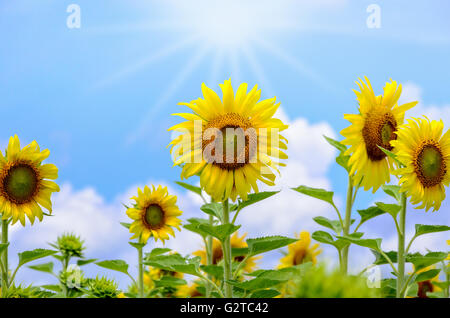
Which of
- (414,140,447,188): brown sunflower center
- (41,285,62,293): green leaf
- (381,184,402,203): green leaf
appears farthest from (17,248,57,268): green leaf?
(414,140,447,188): brown sunflower center

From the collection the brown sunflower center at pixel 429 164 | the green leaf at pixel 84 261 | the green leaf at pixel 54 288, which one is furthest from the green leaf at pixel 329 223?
the green leaf at pixel 54 288

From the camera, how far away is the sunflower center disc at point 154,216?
153 inches

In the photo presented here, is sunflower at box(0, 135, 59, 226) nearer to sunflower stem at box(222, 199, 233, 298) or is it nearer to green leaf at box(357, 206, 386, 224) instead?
sunflower stem at box(222, 199, 233, 298)

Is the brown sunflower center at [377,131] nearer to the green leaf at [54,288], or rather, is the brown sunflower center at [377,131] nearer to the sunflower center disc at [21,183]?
the sunflower center disc at [21,183]

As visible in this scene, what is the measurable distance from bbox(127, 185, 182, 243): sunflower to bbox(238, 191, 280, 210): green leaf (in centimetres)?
146

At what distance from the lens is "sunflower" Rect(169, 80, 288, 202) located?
2.46m

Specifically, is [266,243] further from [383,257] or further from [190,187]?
[190,187]

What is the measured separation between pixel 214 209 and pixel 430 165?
1192 millimetres

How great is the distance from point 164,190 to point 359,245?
73.1 inches

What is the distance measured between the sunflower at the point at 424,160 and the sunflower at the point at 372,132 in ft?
0.66
